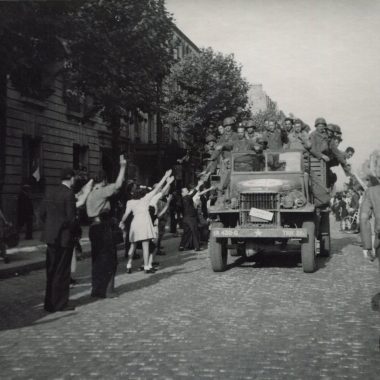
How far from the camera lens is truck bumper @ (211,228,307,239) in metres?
11.1

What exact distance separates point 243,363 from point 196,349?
0.63 meters

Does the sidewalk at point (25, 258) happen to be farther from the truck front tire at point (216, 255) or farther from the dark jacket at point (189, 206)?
the truck front tire at point (216, 255)

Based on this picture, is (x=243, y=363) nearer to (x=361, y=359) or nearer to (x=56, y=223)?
(x=361, y=359)

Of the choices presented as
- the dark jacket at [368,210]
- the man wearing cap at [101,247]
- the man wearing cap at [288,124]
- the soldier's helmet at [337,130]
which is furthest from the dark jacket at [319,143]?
the dark jacket at [368,210]

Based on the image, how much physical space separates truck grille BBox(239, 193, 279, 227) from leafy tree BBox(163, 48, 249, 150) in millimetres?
32262

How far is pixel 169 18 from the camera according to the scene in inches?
806

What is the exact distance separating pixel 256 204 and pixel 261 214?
1.03 feet

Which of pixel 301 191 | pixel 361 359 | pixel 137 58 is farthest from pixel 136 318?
pixel 137 58

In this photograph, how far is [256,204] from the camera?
11758 mm

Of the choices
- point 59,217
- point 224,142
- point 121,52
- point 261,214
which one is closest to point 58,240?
point 59,217

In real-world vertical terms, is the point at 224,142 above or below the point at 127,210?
above

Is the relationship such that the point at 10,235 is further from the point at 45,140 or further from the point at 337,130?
the point at 45,140

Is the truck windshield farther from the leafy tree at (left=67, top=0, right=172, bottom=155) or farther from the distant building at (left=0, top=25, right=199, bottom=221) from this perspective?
the leafy tree at (left=67, top=0, right=172, bottom=155)

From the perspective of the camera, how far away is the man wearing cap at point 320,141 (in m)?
13.5
